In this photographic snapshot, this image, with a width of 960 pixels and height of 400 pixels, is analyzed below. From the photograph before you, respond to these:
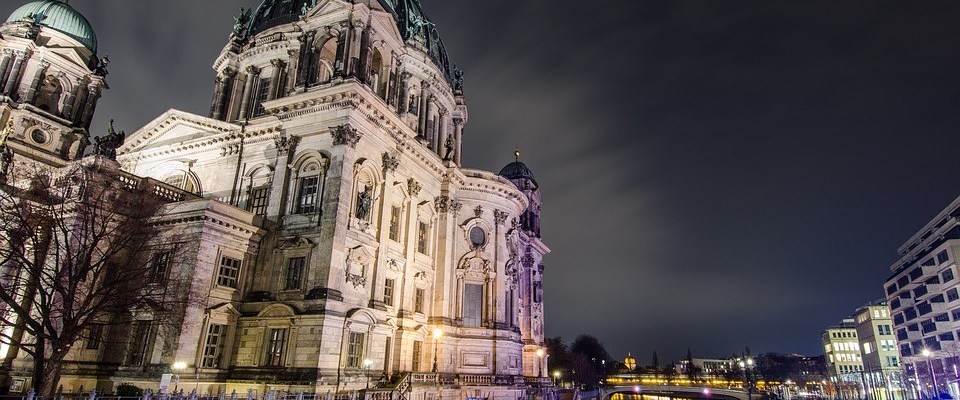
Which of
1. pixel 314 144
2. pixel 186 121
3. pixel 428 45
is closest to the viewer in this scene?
pixel 314 144

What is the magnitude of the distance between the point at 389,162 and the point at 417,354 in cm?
1388

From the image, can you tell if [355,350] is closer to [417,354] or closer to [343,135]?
[417,354]

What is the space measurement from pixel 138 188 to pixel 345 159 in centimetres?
1243

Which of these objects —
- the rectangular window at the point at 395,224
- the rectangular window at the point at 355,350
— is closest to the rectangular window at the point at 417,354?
the rectangular window at the point at 395,224

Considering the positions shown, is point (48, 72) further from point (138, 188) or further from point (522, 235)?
point (522, 235)

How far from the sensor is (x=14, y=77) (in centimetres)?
4353

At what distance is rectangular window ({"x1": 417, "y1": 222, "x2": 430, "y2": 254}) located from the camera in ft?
136

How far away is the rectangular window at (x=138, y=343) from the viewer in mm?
28391

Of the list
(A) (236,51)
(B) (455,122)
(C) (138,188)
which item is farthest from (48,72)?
(B) (455,122)

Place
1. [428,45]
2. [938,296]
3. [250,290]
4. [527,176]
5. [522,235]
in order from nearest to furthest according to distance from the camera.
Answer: [250,290], [428,45], [522,235], [527,176], [938,296]

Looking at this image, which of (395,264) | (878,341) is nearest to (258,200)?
(395,264)

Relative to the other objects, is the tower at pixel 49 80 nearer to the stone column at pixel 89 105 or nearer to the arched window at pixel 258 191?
the stone column at pixel 89 105

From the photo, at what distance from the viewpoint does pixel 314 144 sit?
33938 mm

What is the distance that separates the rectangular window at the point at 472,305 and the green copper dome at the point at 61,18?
41064 mm
